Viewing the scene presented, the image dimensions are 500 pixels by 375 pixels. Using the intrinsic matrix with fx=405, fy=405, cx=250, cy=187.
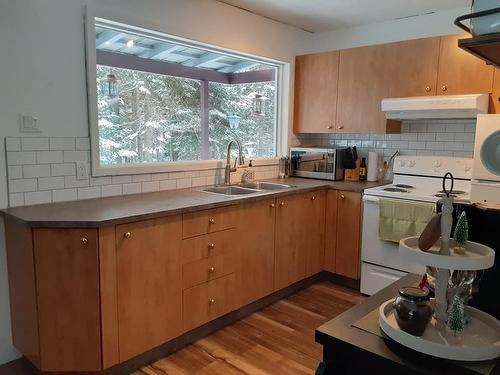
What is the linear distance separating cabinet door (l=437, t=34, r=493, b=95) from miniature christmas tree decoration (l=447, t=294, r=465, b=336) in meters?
2.58

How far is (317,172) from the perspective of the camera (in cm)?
393

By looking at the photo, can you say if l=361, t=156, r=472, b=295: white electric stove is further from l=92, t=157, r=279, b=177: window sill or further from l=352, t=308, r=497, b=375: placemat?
l=352, t=308, r=497, b=375: placemat

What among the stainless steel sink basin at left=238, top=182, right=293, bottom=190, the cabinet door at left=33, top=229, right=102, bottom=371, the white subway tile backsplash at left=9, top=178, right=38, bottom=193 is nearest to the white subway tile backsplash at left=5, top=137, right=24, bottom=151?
the white subway tile backsplash at left=9, top=178, right=38, bottom=193

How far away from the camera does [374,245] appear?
3.29m

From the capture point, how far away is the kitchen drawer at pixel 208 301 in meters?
2.56

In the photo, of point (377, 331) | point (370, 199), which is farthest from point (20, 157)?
point (370, 199)

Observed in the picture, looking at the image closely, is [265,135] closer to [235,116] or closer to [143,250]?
[235,116]

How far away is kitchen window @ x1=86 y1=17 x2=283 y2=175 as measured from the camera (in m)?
2.74

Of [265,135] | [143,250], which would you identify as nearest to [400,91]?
[265,135]

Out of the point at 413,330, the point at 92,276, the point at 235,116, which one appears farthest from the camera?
the point at 235,116

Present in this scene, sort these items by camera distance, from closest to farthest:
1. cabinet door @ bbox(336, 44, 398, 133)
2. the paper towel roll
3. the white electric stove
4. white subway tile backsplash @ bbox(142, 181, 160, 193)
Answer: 1. white subway tile backsplash @ bbox(142, 181, 160, 193)
2. the white electric stove
3. cabinet door @ bbox(336, 44, 398, 133)
4. the paper towel roll

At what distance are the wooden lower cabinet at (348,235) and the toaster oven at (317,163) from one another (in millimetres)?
372

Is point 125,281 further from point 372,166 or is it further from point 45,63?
point 372,166

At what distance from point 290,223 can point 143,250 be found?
4.58ft
